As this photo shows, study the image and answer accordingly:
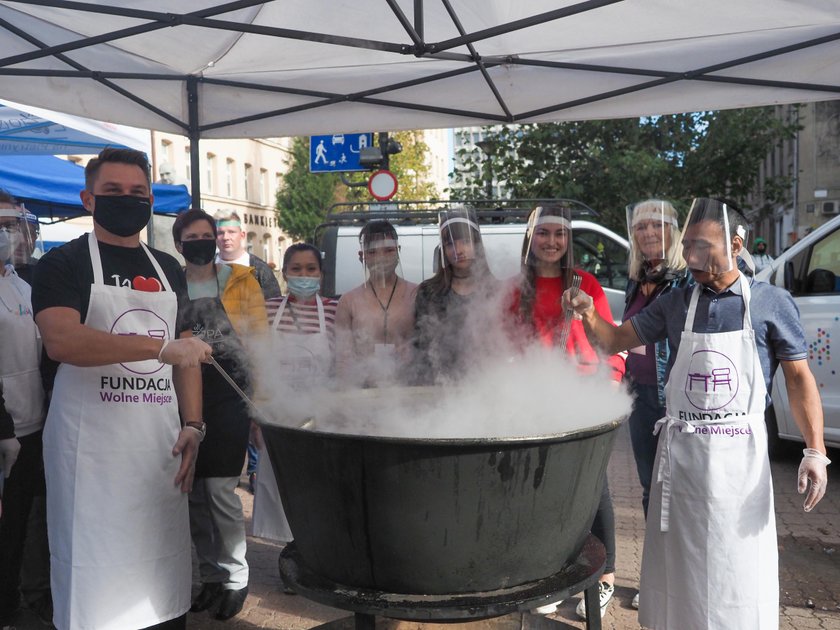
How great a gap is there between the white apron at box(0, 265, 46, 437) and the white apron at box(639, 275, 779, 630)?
2773mm

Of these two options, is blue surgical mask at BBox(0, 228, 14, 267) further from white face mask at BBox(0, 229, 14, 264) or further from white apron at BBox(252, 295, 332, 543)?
white apron at BBox(252, 295, 332, 543)

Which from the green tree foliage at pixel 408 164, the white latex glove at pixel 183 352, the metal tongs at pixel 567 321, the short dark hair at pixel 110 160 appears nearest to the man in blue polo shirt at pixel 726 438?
the metal tongs at pixel 567 321

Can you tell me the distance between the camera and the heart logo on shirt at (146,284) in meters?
2.53

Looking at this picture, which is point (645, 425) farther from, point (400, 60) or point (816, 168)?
point (816, 168)

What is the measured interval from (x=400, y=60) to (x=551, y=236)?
162cm

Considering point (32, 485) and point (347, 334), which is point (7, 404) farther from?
point (347, 334)

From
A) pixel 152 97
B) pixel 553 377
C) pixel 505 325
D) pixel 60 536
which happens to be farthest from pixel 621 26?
pixel 60 536

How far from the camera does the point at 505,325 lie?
10.4 feet

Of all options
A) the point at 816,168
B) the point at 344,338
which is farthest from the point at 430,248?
the point at 816,168

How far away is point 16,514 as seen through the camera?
10.7 feet

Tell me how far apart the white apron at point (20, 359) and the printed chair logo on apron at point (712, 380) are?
9.09 feet

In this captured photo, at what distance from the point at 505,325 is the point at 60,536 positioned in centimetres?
192

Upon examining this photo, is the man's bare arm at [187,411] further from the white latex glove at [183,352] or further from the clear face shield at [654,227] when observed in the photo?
the clear face shield at [654,227]

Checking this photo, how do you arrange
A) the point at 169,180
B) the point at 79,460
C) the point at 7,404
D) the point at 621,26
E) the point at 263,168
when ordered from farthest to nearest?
the point at 263,168 < the point at 169,180 < the point at 621,26 < the point at 7,404 < the point at 79,460
